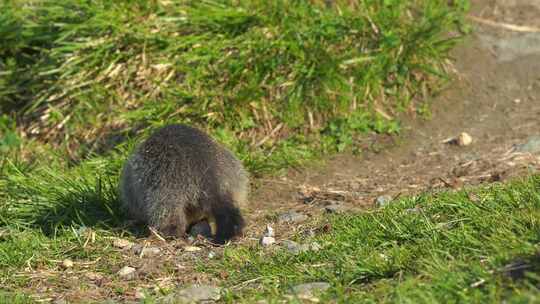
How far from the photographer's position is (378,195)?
20.3 feet

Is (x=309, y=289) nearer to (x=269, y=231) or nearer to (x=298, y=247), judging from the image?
(x=298, y=247)

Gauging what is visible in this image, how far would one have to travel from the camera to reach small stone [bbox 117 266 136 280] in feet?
15.7

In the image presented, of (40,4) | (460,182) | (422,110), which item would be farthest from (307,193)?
(40,4)

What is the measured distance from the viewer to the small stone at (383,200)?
223 inches

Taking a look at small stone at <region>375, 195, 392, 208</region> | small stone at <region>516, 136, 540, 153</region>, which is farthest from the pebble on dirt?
small stone at <region>516, 136, 540, 153</region>

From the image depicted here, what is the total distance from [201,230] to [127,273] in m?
0.66

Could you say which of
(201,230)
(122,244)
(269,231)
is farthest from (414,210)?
(122,244)

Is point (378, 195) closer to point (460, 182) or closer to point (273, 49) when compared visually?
point (460, 182)

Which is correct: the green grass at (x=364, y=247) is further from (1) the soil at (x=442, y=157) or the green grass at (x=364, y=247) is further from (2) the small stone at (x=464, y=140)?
(2) the small stone at (x=464, y=140)

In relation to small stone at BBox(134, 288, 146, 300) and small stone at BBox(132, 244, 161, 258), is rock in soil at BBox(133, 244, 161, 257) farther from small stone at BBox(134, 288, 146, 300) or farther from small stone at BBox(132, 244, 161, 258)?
small stone at BBox(134, 288, 146, 300)

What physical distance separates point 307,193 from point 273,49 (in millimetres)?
1500

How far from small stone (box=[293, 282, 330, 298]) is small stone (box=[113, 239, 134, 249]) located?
1.66 metres

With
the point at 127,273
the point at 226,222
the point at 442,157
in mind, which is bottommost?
the point at 442,157

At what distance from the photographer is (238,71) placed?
727cm
